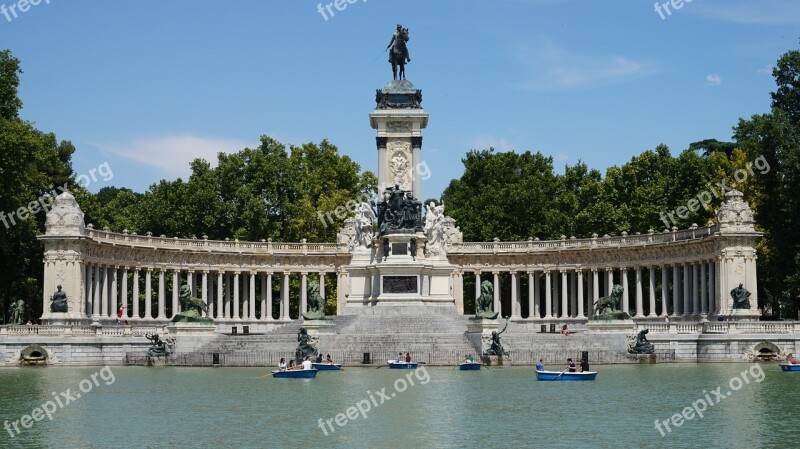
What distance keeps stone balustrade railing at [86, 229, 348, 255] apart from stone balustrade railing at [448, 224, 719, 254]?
1028 centimetres

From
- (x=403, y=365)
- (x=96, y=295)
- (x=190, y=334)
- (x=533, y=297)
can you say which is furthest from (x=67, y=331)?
(x=533, y=297)

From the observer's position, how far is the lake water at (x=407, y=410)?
1191 inches

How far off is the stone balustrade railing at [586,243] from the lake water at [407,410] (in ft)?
87.1

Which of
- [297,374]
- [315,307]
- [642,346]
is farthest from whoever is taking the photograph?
[315,307]

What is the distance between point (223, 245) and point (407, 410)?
5555 cm

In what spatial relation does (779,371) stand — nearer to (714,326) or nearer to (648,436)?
(714,326)

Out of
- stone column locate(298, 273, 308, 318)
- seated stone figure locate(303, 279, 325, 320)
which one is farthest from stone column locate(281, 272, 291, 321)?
seated stone figure locate(303, 279, 325, 320)

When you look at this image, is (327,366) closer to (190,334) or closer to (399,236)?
(190,334)

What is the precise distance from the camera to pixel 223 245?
9012 cm

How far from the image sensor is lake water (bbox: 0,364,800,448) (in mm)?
30250

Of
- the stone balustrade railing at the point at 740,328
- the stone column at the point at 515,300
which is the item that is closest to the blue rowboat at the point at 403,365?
the stone balustrade railing at the point at 740,328

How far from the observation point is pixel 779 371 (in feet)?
175

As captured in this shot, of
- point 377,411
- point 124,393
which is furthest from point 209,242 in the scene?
point 377,411

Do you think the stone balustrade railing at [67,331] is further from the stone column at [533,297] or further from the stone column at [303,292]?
the stone column at [533,297]
